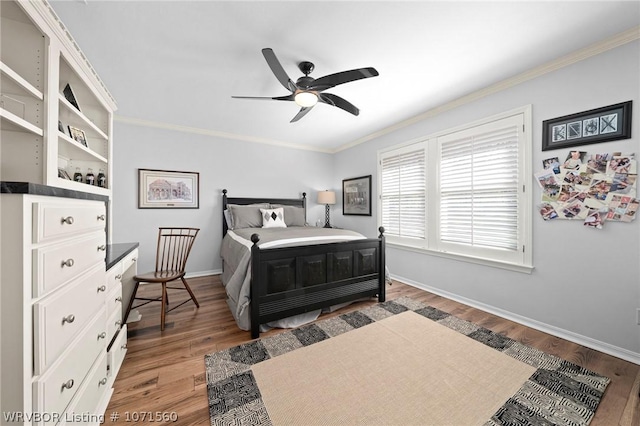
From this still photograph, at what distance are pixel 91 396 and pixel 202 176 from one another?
3.37 metres

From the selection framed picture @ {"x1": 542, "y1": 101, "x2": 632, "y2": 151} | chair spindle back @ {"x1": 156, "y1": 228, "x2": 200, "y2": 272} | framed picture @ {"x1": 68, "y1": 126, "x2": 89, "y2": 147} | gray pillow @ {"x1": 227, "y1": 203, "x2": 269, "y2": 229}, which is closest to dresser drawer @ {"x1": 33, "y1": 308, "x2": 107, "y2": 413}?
framed picture @ {"x1": 68, "y1": 126, "x2": 89, "y2": 147}

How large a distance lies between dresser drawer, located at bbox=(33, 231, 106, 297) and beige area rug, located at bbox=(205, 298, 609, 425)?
102 centimetres

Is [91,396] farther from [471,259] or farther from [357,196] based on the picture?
[357,196]

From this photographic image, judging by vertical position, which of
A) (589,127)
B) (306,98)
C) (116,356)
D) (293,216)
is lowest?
(116,356)

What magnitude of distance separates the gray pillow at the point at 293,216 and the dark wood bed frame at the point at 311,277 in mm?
1830

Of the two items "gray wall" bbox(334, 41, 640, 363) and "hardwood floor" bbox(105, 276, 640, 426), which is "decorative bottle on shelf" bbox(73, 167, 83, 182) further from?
"gray wall" bbox(334, 41, 640, 363)

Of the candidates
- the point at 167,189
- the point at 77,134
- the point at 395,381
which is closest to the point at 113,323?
the point at 77,134

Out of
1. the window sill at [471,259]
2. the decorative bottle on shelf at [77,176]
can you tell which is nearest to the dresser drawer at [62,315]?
the decorative bottle on shelf at [77,176]

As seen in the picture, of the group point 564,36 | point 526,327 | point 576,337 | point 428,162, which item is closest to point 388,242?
point 428,162

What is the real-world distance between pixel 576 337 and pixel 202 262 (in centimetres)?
467

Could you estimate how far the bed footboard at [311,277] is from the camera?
2156mm

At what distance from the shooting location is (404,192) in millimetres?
3721

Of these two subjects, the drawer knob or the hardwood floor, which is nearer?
the drawer knob

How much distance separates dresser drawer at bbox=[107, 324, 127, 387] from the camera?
145 cm
